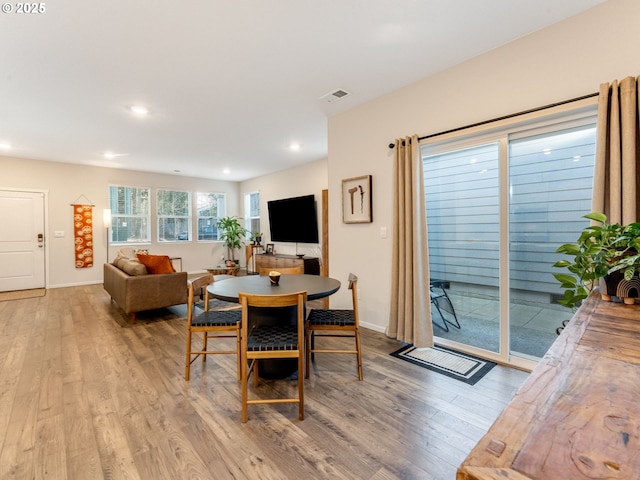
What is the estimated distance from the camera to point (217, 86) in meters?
3.13

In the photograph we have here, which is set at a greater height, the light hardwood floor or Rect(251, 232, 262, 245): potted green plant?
Rect(251, 232, 262, 245): potted green plant

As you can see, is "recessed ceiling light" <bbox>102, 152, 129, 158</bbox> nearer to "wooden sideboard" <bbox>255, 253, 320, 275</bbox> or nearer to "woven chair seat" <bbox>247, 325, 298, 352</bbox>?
"wooden sideboard" <bbox>255, 253, 320, 275</bbox>

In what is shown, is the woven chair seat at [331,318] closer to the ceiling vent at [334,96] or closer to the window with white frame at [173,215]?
the ceiling vent at [334,96]

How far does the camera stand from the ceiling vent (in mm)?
3262

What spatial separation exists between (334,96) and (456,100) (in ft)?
4.14

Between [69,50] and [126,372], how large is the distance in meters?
2.66

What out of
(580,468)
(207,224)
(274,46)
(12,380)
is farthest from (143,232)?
(580,468)

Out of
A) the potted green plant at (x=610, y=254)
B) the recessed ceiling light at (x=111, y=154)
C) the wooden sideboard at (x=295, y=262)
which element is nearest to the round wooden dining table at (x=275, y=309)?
the potted green plant at (x=610, y=254)

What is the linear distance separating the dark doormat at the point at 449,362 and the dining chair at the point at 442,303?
26 cm

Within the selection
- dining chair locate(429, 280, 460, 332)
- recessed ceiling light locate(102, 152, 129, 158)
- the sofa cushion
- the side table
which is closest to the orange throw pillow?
the sofa cushion

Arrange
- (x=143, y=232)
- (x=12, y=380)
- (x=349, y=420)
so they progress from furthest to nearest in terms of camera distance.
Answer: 1. (x=143, y=232)
2. (x=12, y=380)
3. (x=349, y=420)

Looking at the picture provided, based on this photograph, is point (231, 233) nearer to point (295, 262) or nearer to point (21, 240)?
point (295, 262)

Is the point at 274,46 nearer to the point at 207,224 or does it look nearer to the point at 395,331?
the point at 395,331

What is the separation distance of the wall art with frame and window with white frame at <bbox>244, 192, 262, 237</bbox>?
469cm
